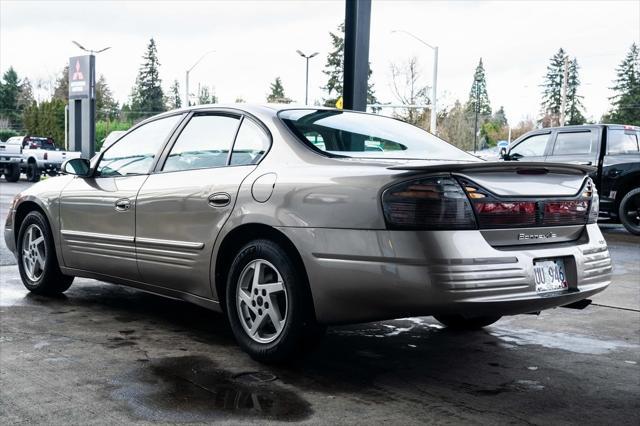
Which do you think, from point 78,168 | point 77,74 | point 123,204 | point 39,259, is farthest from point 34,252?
point 77,74

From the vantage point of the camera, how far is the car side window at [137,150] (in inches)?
214

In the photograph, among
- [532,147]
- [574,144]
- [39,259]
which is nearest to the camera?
[39,259]

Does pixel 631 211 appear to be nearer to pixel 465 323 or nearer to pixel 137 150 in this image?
pixel 465 323

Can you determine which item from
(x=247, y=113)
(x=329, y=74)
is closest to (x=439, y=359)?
(x=247, y=113)

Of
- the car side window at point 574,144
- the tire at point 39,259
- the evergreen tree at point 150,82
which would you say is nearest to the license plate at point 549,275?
the tire at point 39,259

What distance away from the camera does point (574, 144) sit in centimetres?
1342

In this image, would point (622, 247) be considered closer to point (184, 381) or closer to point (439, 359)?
point (439, 359)

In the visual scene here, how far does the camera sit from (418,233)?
3.75 m

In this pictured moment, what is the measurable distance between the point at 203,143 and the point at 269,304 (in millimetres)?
1293

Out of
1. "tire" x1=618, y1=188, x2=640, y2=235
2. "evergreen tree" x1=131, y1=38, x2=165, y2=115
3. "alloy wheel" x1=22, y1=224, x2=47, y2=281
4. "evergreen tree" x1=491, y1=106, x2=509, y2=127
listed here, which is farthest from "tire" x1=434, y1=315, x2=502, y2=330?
"evergreen tree" x1=491, y1=106, x2=509, y2=127

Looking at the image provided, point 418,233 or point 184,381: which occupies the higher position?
point 418,233

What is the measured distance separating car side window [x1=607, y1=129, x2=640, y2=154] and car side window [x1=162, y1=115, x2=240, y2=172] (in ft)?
31.8

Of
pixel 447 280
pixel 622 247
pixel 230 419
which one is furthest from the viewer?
pixel 622 247

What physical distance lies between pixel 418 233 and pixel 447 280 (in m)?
0.26
